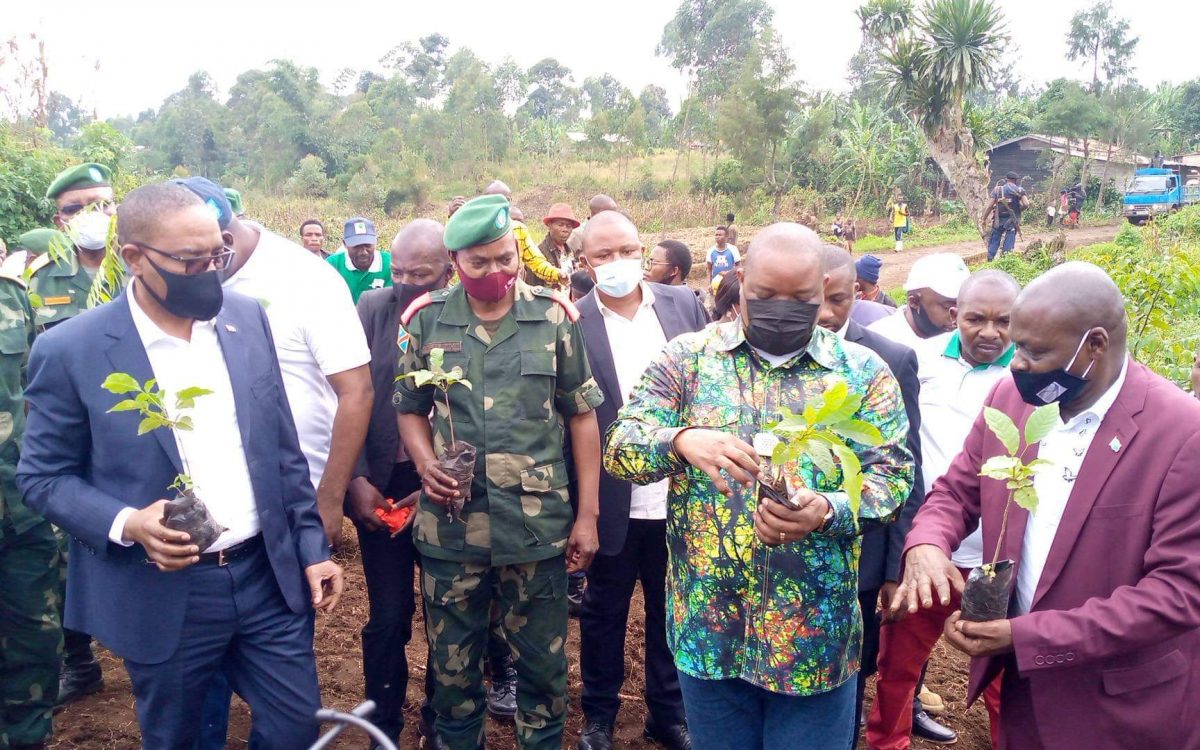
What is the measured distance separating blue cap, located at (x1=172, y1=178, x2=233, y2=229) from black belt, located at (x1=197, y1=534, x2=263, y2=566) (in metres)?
1.12

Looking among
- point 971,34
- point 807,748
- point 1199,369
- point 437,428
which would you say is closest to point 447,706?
point 437,428

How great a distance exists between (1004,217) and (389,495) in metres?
18.6

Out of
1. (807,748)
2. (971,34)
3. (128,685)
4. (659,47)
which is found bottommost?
(128,685)

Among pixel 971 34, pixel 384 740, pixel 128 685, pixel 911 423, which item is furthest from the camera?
pixel 971 34

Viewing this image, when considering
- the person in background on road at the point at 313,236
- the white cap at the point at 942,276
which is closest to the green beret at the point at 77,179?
the white cap at the point at 942,276

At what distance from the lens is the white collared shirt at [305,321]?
124 inches

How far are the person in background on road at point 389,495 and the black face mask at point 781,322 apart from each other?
4.93 ft

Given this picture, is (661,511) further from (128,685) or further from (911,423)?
(128,685)

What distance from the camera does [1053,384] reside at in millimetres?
2205

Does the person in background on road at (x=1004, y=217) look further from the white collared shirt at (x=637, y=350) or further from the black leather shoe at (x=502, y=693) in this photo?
the black leather shoe at (x=502, y=693)

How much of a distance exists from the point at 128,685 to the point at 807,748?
11.2ft

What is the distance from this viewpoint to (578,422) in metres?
3.25

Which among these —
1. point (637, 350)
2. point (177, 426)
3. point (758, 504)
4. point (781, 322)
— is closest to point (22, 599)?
point (177, 426)

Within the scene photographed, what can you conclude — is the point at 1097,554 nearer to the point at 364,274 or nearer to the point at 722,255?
the point at 364,274
